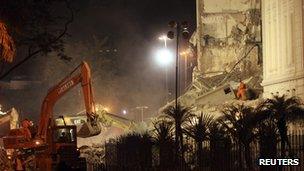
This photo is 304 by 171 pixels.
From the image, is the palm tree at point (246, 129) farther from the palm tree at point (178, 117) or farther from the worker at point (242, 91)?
the worker at point (242, 91)

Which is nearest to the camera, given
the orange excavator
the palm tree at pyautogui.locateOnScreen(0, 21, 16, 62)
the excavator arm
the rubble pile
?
the palm tree at pyautogui.locateOnScreen(0, 21, 16, 62)

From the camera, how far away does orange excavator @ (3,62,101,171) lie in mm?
24047

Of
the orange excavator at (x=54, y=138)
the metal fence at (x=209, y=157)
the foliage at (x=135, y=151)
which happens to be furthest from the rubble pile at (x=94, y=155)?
the foliage at (x=135, y=151)

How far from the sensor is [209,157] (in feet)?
61.8

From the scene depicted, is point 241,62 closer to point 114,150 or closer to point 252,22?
point 252,22

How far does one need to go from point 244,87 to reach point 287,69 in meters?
6.39

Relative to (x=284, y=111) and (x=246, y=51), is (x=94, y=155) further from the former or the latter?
(x=246, y=51)

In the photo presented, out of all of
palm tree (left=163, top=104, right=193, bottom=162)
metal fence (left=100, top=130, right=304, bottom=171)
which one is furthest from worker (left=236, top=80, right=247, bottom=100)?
metal fence (left=100, top=130, right=304, bottom=171)

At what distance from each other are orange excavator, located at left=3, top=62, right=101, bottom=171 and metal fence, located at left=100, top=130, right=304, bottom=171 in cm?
146

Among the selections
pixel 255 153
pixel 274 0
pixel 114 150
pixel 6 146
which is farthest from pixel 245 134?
pixel 274 0

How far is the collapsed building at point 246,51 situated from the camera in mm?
32969

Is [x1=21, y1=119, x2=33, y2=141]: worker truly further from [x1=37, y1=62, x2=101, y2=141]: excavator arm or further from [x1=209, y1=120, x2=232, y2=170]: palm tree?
[x1=209, y1=120, x2=232, y2=170]: palm tree

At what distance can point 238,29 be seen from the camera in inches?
2311

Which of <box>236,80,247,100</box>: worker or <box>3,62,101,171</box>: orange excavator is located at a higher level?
<box>236,80,247,100</box>: worker
